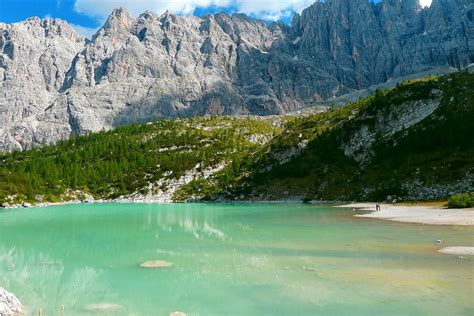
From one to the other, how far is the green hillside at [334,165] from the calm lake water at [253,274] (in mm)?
67798

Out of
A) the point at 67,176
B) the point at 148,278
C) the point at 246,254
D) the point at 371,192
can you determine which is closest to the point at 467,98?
the point at 371,192

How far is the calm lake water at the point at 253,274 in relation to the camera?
66.5 ft

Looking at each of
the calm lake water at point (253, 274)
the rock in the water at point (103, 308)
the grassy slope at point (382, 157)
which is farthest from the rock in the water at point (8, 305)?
the grassy slope at point (382, 157)

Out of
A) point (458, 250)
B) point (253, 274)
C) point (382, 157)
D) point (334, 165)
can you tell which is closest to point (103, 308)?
point (253, 274)

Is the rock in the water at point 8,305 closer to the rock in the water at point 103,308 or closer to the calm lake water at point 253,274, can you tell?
the calm lake water at point 253,274

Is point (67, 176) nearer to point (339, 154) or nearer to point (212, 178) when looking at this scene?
point (212, 178)

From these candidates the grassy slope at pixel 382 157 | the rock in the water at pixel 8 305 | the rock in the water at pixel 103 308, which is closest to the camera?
the rock in the water at pixel 8 305

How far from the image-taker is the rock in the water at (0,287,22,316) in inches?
762

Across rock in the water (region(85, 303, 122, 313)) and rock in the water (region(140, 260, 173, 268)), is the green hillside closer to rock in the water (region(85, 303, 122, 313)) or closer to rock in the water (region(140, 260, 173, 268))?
rock in the water (region(140, 260, 173, 268))

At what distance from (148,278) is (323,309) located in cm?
1202

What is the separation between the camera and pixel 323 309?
19.4 meters

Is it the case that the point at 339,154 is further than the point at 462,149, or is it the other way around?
the point at 339,154

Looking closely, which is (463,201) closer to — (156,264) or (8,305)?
(156,264)

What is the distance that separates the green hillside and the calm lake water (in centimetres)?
6780
